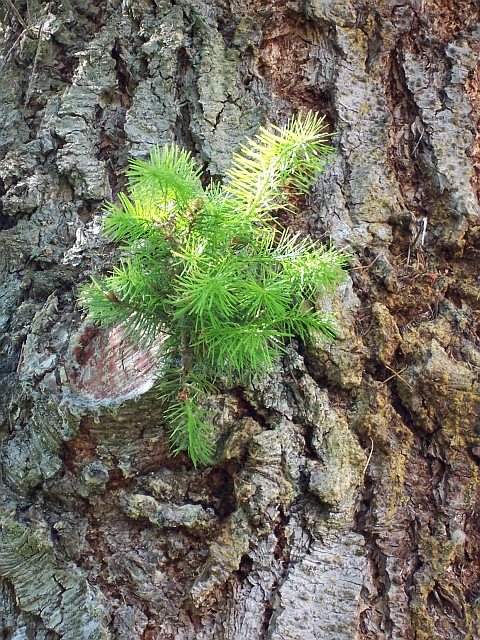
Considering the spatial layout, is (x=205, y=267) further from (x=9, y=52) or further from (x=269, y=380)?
(x=9, y=52)

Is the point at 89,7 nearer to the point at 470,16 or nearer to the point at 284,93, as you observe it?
the point at 284,93

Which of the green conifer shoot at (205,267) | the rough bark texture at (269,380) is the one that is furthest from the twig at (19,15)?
the green conifer shoot at (205,267)

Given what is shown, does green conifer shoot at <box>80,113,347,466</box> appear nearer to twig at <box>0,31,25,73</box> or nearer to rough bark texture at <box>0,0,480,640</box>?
rough bark texture at <box>0,0,480,640</box>

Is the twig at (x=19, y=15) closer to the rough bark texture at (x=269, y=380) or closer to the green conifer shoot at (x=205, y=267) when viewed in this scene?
the rough bark texture at (x=269, y=380)

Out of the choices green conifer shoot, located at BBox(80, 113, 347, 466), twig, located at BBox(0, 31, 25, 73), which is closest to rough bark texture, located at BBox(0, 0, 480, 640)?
green conifer shoot, located at BBox(80, 113, 347, 466)

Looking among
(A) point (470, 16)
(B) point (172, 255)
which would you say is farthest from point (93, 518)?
(A) point (470, 16)

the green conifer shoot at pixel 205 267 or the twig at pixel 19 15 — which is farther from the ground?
the twig at pixel 19 15
